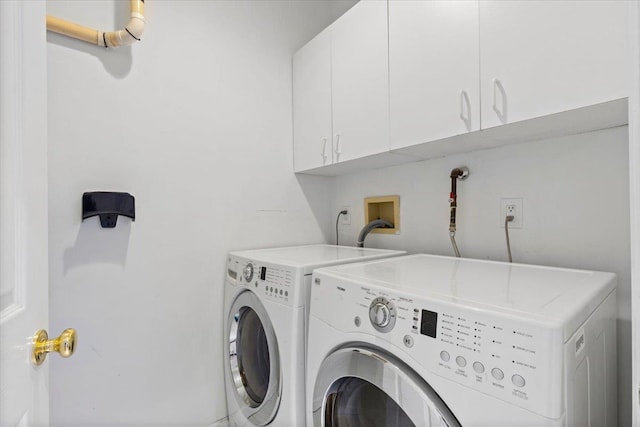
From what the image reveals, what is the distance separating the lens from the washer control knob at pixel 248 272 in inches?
51.8

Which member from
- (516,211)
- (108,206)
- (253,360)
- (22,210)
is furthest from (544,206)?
(108,206)

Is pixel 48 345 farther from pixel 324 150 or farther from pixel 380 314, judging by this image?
pixel 324 150

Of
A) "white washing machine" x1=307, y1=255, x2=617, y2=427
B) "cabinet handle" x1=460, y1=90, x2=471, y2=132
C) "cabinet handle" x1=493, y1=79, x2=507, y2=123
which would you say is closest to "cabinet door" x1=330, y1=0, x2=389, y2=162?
"cabinet handle" x1=460, y1=90, x2=471, y2=132

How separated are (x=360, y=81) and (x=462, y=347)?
3.72ft

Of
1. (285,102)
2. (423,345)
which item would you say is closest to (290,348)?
(423,345)

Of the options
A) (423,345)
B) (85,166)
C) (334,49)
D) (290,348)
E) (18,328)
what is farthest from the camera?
(334,49)

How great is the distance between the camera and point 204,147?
5.03 feet

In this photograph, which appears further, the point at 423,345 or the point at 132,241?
the point at 132,241

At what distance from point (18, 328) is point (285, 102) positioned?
1535 millimetres

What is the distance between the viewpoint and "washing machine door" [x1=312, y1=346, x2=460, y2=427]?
66cm

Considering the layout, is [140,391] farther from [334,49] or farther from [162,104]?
[334,49]

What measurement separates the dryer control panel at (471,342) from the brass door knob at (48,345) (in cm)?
62

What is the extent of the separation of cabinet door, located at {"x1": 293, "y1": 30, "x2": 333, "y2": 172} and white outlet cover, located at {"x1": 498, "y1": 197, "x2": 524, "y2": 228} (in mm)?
760

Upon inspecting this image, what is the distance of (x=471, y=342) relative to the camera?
612 millimetres
